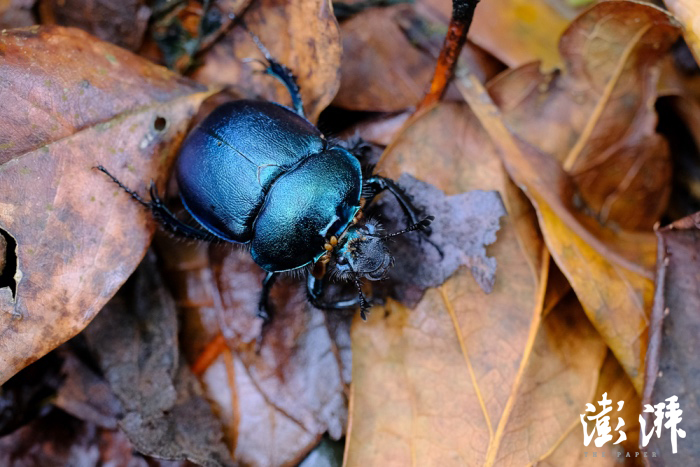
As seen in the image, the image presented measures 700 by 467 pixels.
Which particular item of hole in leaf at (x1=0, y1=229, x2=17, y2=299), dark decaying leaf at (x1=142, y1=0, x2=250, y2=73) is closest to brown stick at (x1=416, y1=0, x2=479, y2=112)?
dark decaying leaf at (x1=142, y1=0, x2=250, y2=73)

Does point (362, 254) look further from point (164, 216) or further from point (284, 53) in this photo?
point (284, 53)

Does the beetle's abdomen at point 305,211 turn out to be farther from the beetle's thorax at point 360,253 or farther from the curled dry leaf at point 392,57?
the curled dry leaf at point 392,57

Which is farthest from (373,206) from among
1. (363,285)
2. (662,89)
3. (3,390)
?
(3,390)

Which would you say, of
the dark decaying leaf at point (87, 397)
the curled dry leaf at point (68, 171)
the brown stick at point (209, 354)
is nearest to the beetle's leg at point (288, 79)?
the curled dry leaf at point (68, 171)

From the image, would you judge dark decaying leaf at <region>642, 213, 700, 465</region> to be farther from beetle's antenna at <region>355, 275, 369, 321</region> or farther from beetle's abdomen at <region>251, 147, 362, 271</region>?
beetle's abdomen at <region>251, 147, 362, 271</region>

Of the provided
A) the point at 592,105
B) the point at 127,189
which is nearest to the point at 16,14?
the point at 127,189

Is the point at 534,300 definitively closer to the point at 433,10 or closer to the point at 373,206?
the point at 373,206

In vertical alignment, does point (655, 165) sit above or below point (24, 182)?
above
